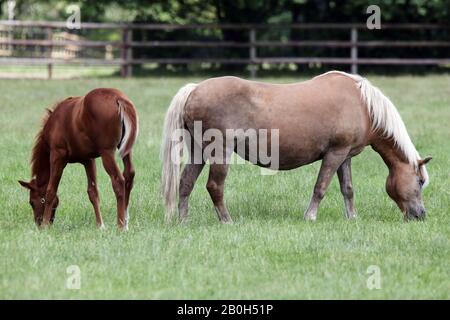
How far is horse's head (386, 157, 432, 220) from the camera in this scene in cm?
853

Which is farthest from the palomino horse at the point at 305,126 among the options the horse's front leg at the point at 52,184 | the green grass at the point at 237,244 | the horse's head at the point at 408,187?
the horse's front leg at the point at 52,184

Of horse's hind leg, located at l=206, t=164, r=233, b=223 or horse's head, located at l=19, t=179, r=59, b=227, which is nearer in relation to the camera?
horse's head, located at l=19, t=179, r=59, b=227

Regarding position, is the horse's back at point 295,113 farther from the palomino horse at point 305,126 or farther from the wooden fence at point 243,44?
the wooden fence at point 243,44

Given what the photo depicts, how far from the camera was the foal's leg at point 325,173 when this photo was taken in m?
Result: 8.54

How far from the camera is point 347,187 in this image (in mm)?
8758

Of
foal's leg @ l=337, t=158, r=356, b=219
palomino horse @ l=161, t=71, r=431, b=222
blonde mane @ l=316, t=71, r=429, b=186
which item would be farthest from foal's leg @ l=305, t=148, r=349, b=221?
blonde mane @ l=316, t=71, r=429, b=186

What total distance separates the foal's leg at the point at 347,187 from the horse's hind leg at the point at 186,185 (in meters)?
1.40

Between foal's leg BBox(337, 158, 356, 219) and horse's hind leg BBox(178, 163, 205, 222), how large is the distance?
1401 mm

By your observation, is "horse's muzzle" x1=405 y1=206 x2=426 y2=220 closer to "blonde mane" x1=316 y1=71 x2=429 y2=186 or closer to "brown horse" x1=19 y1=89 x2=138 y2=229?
"blonde mane" x1=316 y1=71 x2=429 y2=186

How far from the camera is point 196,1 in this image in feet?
92.6

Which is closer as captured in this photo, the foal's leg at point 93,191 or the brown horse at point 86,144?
the brown horse at point 86,144

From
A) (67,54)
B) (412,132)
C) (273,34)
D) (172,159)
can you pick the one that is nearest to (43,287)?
(172,159)

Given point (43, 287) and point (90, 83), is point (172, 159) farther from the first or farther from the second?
point (90, 83)

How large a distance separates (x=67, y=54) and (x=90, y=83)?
1256 cm
